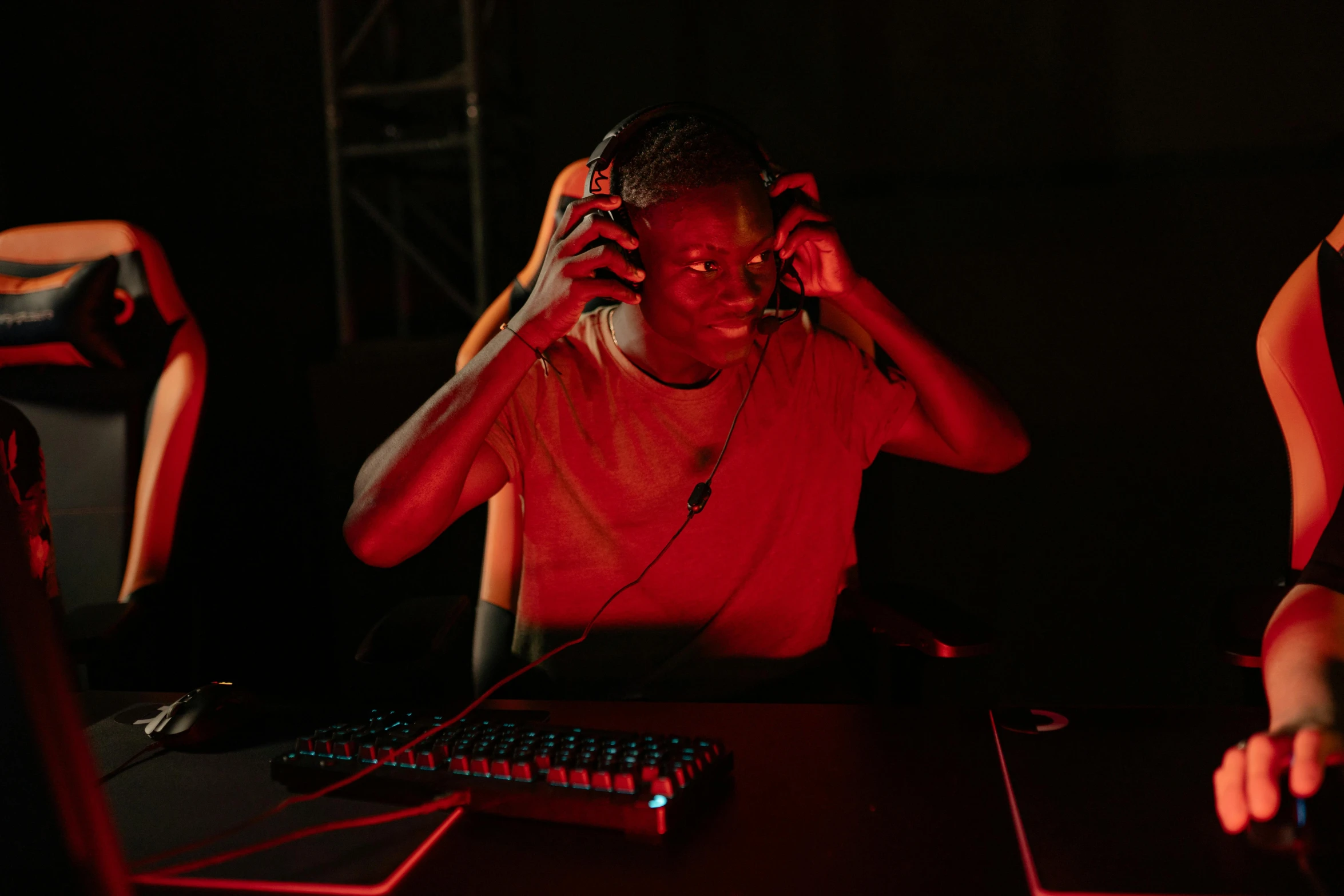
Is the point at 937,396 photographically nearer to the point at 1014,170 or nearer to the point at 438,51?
the point at 1014,170

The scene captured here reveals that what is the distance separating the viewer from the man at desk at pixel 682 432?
1.10 meters

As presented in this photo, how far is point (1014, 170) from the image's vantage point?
1826mm

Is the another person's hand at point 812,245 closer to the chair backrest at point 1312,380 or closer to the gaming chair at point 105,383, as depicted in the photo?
the chair backrest at point 1312,380

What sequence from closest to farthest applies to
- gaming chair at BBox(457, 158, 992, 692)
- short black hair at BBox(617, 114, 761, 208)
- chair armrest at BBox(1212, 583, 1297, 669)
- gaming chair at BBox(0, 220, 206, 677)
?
chair armrest at BBox(1212, 583, 1297, 669) → short black hair at BBox(617, 114, 761, 208) → gaming chair at BBox(457, 158, 992, 692) → gaming chair at BBox(0, 220, 206, 677)

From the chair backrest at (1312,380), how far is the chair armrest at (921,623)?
52cm

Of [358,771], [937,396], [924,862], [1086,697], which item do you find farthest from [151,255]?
[1086,697]

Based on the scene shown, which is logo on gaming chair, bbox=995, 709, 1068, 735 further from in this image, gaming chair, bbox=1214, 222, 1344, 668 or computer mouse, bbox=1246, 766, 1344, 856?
gaming chair, bbox=1214, 222, 1344, 668

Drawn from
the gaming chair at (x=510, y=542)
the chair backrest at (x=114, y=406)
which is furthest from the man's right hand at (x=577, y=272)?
the chair backrest at (x=114, y=406)

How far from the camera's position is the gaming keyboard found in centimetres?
64

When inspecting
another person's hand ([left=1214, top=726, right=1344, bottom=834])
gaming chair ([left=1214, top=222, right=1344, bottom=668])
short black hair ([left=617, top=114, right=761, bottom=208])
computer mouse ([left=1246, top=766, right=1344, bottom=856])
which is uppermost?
short black hair ([left=617, top=114, right=761, bottom=208])

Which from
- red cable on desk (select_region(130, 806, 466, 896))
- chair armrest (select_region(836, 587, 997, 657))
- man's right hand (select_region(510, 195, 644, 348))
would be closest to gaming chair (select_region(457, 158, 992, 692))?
chair armrest (select_region(836, 587, 997, 657))

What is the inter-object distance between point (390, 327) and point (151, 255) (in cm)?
191

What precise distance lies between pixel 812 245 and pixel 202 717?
2.88 ft

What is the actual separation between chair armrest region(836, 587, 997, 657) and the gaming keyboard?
15.6 inches
